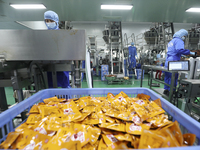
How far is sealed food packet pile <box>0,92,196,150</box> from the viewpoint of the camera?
45cm

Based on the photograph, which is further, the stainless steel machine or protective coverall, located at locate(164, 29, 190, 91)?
protective coverall, located at locate(164, 29, 190, 91)

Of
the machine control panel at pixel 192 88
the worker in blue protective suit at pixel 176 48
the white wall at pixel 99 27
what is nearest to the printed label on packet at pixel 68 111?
the machine control panel at pixel 192 88

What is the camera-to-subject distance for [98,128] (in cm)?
63

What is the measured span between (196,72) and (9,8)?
199 inches

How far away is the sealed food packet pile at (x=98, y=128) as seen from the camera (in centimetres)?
45

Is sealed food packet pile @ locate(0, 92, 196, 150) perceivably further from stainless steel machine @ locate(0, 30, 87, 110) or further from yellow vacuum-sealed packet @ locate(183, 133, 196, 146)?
stainless steel machine @ locate(0, 30, 87, 110)

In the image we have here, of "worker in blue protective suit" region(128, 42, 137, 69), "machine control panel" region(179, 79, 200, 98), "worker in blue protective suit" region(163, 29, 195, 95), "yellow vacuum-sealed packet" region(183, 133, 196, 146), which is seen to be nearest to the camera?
"yellow vacuum-sealed packet" region(183, 133, 196, 146)

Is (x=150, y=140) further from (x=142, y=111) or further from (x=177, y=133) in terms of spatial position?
(x=142, y=111)

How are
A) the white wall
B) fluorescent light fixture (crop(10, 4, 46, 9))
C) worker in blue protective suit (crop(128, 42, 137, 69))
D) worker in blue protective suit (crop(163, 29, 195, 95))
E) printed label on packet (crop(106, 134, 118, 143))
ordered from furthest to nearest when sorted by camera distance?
the white wall < worker in blue protective suit (crop(128, 42, 137, 69)) < fluorescent light fixture (crop(10, 4, 46, 9)) < worker in blue protective suit (crop(163, 29, 195, 95)) < printed label on packet (crop(106, 134, 118, 143))

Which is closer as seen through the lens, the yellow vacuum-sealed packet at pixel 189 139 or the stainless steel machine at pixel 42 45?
the yellow vacuum-sealed packet at pixel 189 139

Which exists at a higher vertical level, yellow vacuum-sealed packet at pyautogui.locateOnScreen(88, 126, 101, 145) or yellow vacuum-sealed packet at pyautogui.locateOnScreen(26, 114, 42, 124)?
yellow vacuum-sealed packet at pyautogui.locateOnScreen(26, 114, 42, 124)

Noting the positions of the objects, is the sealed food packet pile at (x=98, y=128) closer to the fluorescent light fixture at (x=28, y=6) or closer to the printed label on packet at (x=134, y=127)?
the printed label on packet at (x=134, y=127)

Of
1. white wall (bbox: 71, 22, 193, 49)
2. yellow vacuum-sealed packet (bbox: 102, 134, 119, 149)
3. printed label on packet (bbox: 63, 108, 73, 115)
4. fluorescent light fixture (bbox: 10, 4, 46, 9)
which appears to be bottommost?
yellow vacuum-sealed packet (bbox: 102, 134, 119, 149)

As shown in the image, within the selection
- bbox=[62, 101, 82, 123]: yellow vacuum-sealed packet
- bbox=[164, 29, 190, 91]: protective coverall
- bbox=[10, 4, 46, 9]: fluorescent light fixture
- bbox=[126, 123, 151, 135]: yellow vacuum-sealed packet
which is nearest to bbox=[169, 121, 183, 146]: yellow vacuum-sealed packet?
bbox=[126, 123, 151, 135]: yellow vacuum-sealed packet
